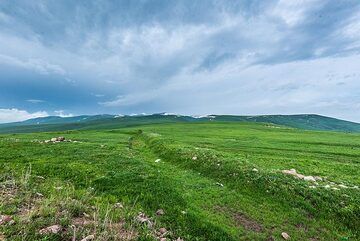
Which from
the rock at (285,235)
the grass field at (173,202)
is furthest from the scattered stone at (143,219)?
the rock at (285,235)

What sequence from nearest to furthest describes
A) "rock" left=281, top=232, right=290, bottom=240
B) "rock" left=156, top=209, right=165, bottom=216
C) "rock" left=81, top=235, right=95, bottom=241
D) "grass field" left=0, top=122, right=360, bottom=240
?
"rock" left=81, top=235, right=95, bottom=241 < "grass field" left=0, top=122, right=360, bottom=240 < "rock" left=281, top=232, right=290, bottom=240 < "rock" left=156, top=209, right=165, bottom=216

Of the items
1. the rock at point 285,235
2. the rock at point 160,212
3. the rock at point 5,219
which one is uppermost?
the rock at point 5,219

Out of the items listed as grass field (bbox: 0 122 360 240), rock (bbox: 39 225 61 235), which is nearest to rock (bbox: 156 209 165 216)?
grass field (bbox: 0 122 360 240)

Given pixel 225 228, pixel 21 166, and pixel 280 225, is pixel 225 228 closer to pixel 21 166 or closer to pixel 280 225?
pixel 280 225

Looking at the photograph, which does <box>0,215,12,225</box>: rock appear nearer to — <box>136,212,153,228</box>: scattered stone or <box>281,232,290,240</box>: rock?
<box>136,212,153,228</box>: scattered stone

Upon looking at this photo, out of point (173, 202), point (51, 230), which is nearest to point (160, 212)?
point (173, 202)

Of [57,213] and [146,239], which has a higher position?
[57,213]

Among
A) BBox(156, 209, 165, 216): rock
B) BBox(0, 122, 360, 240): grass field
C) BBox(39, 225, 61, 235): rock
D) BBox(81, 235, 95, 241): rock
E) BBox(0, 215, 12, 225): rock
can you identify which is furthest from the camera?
BBox(156, 209, 165, 216): rock

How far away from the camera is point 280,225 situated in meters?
13.3

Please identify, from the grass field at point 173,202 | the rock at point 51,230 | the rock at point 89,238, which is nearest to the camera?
the rock at point 89,238

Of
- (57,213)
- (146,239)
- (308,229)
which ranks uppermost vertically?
(57,213)

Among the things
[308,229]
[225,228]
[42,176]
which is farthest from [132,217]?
[42,176]

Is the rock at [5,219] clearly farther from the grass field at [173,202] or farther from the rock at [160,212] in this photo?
the rock at [160,212]

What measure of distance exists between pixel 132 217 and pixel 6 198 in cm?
619
